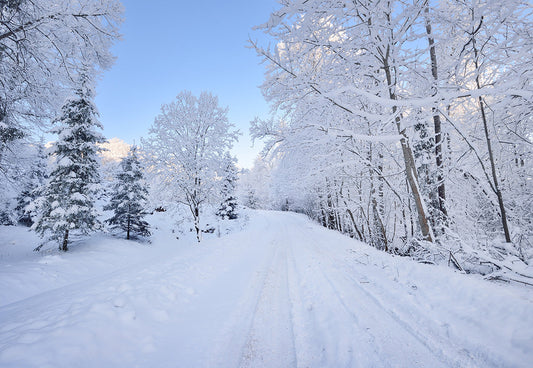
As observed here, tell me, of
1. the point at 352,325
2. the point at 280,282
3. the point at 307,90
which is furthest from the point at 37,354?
the point at 307,90

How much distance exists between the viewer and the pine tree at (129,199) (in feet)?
48.1

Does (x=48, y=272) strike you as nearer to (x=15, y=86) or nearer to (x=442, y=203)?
(x=15, y=86)

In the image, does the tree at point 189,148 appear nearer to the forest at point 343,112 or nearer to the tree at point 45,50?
the forest at point 343,112

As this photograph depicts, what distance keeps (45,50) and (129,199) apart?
36.0 feet

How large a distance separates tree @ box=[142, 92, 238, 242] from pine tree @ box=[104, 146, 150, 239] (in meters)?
4.44

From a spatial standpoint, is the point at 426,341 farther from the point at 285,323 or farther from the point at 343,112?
the point at 343,112

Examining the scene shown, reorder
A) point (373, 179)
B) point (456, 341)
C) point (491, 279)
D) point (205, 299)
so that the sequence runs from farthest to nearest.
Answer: point (373, 179)
point (205, 299)
point (491, 279)
point (456, 341)

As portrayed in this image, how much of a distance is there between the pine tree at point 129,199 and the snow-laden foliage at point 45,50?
776 cm

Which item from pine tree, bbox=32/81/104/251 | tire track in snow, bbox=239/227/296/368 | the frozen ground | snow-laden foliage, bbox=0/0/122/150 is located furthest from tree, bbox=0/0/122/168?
tire track in snow, bbox=239/227/296/368

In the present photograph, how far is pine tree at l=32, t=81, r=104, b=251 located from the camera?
937 cm

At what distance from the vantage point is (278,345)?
2.41 m

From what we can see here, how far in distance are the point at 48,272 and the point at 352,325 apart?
9876 mm

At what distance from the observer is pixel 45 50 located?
5379 mm

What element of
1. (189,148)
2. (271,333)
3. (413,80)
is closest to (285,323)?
(271,333)
